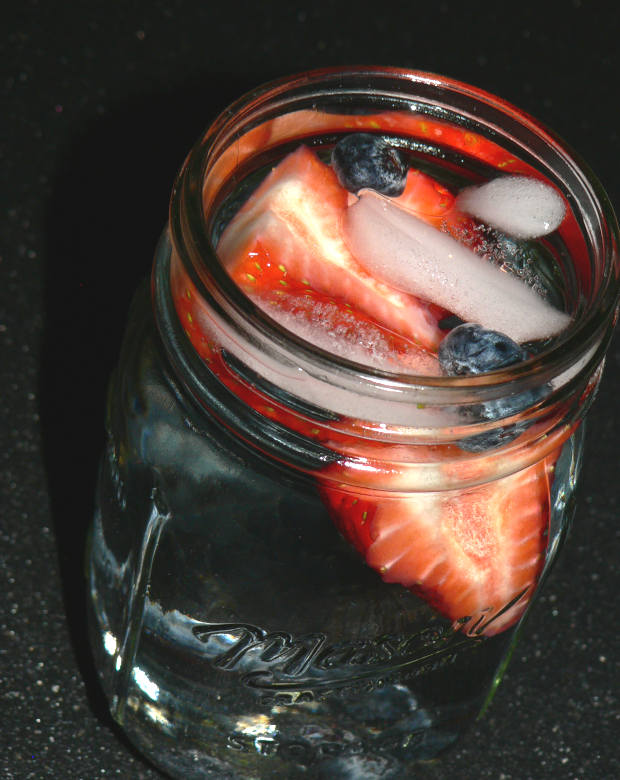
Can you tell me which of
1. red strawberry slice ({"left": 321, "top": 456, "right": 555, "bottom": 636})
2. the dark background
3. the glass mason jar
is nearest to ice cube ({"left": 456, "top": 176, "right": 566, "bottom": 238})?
the glass mason jar

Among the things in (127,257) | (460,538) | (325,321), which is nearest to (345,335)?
(325,321)

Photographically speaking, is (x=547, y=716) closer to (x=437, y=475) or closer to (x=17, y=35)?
(x=437, y=475)

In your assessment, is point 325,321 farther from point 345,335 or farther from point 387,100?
point 387,100

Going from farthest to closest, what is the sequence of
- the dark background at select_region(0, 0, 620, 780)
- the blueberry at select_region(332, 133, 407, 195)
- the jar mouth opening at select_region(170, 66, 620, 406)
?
Result: the dark background at select_region(0, 0, 620, 780) < the blueberry at select_region(332, 133, 407, 195) < the jar mouth opening at select_region(170, 66, 620, 406)

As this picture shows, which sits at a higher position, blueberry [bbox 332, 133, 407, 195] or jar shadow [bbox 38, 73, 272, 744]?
blueberry [bbox 332, 133, 407, 195]

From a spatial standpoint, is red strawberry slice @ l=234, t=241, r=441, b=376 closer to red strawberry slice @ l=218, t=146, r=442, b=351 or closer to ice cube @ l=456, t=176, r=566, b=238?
red strawberry slice @ l=218, t=146, r=442, b=351

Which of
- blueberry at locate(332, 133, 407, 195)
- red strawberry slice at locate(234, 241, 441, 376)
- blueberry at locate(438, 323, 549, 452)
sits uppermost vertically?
blueberry at locate(332, 133, 407, 195)

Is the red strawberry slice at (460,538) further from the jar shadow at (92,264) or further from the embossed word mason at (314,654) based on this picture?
the jar shadow at (92,264)

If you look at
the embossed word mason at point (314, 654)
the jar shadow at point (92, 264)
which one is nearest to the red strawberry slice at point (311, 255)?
the embossed word mason at point (314, 654)
